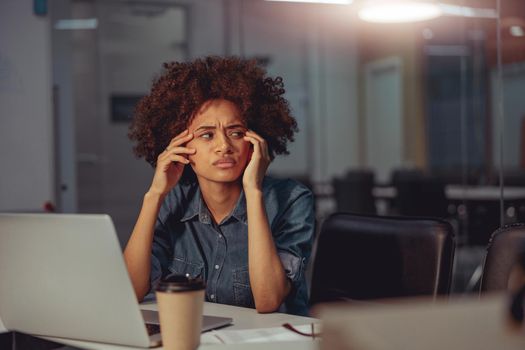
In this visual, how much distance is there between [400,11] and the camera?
15.4 feet

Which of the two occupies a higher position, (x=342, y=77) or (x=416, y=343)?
(x=342, y=77)

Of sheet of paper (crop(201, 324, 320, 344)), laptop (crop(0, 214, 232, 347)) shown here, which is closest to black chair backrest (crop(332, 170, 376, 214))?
sheet of paper (crop(201, 324, 320, 344))

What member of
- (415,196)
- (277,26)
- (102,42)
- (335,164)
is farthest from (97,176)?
(335,164)

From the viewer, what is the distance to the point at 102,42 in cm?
570

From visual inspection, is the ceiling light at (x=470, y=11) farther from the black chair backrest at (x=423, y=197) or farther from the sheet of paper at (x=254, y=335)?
the sheet of paper at (x=254, y=335)

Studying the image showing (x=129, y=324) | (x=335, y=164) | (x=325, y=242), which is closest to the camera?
(x=129, y=324)

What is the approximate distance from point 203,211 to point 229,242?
0.38 feet

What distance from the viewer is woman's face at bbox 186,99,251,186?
1795 millimetres

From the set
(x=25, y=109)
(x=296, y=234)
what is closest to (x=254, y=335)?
(x=296, y=234)

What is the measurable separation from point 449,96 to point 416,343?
824 centimetres

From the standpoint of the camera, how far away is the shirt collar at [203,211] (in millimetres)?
1852

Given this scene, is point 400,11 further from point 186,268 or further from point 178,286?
point 178,286

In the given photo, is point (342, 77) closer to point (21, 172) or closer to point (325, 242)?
point (21, 172)

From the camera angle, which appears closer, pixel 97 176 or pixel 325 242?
pixel 325 242
